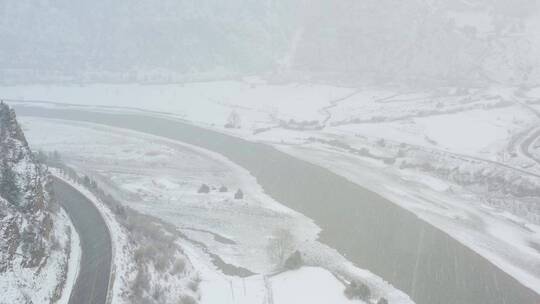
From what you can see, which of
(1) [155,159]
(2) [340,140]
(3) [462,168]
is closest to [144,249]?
(1) [155,159]

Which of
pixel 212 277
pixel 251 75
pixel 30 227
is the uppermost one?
pixel 251 75

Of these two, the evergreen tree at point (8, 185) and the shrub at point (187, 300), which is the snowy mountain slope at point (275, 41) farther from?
the evergreen tree at point (8, 185)

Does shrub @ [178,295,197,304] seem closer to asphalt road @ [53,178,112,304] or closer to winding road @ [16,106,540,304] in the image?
asphalt road @ [53,178,112,304]

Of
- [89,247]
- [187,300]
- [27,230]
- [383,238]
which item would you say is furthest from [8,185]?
[383,238]

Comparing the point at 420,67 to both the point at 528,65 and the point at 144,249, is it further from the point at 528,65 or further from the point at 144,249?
the point at 144,249

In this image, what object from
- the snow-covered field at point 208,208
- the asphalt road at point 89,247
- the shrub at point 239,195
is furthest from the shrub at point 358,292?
the shrub at point 239,195

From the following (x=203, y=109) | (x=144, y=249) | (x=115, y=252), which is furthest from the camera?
(x=203, y=109)

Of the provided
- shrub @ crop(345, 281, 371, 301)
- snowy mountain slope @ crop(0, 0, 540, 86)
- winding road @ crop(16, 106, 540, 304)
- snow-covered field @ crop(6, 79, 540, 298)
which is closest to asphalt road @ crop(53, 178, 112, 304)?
snow-covered field @ crop(6, 79, 540, 298)
